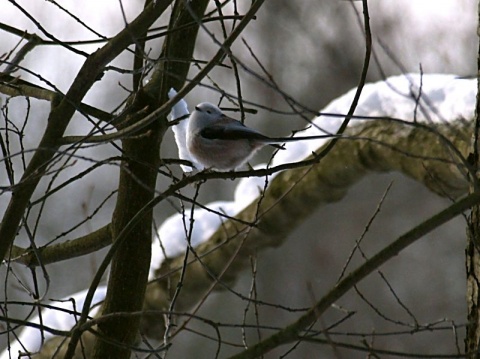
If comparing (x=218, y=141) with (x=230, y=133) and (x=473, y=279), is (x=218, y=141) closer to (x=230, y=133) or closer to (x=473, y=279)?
(x=230, y=133)

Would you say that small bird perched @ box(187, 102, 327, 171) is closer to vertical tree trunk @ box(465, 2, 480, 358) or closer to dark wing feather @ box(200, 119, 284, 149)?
dark wing feather @ box(200, 119, 284, 149)

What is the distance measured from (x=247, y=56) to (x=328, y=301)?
12805mm

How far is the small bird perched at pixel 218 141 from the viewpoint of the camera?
3240 millimetres

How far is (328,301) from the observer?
5.86 ft

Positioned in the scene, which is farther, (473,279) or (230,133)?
(230,133)

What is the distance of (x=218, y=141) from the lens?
324 cm

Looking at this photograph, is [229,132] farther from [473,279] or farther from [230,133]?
[473,279]

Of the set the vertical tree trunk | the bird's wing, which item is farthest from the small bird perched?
the vertical tree trunk

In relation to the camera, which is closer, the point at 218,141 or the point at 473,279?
the point at 473,279

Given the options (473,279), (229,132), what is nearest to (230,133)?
(229,132)

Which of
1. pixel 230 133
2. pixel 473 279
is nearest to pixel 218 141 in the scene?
pixel 230 133

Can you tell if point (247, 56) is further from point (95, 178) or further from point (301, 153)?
point (301, 153)

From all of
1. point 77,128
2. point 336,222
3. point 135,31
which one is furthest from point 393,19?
point 135,31

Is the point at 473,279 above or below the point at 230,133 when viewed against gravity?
below
